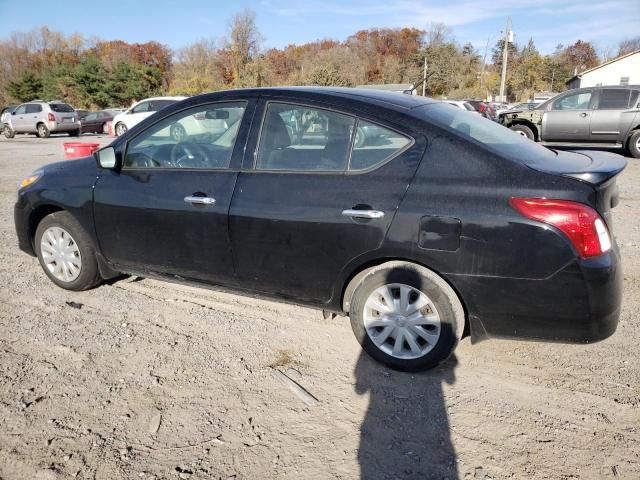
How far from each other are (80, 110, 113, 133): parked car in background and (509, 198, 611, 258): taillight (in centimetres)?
2843

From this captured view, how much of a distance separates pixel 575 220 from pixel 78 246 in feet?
11.9

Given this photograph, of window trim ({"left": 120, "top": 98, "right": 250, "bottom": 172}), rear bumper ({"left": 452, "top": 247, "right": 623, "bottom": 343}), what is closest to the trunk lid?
rear bumper ({"left": 452, "top": 247, "right": 623, "bottom": 343})

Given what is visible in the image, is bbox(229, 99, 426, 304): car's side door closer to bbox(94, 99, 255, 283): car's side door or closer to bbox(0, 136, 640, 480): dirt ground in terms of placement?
bbox(94, 99, 255, 283): car's side door

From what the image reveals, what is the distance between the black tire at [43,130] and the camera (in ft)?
76.4

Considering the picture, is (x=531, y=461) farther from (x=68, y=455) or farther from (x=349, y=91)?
(x=349, y=91)

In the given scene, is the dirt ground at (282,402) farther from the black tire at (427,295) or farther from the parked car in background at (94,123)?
the parked car in background at (94,123)

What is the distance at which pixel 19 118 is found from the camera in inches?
939

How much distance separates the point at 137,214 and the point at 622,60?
187 ft

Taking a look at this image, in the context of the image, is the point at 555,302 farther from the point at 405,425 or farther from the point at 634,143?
the point at 634,143

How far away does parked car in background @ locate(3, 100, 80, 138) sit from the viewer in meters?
22.9

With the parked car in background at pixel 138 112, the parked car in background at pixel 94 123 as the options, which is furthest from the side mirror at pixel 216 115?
the parked car in background at pixel 94 123

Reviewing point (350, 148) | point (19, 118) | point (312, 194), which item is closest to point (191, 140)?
point (312, 194)

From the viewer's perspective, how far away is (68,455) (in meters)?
2.29

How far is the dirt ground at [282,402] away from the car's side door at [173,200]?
51 centimetres
